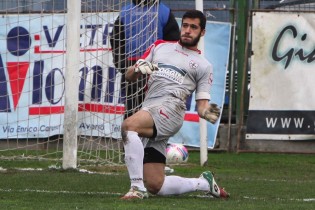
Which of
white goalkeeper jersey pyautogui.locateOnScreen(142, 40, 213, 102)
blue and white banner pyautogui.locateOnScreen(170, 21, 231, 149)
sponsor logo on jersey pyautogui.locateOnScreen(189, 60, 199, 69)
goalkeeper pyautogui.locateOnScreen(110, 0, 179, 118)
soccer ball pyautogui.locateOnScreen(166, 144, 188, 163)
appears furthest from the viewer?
blue and white banner pyautogui.locateOnScreen(170, 21, 231, 149)

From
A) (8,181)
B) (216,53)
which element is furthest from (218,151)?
(8,181)

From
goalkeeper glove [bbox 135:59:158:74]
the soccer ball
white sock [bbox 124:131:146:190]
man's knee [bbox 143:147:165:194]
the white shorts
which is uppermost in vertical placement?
goalkeeper glove [bbox 135:59:158:74]

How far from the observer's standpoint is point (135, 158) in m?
8.74

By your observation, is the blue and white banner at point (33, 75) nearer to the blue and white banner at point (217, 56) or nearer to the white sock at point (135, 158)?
Result: the blue and white banner at point (217, 56)

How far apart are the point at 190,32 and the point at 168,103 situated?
0.70 metres

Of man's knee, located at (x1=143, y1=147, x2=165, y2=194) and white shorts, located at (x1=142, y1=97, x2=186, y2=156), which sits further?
man's knee, located at (x1=143, y1=147, x2=165, y2=194)

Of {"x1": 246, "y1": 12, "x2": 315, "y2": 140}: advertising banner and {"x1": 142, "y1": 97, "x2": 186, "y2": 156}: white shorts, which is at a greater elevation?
{"x1": 142, "y1": 97, "x2": 186, "y2": 156}: white shorts

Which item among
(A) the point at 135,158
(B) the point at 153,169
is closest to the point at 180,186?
(B) the point at 153,169

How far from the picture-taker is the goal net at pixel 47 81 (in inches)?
555

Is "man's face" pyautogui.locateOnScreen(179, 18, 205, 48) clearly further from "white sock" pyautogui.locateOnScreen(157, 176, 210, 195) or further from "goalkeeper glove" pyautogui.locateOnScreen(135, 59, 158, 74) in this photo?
"white sock" pyautogui.locateOnScreen(157, 176, 210, 195)

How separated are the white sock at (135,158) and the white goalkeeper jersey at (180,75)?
0.56 m

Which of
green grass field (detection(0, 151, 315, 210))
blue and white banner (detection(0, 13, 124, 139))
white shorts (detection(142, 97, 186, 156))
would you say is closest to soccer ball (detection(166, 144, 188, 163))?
green grass field (detection(0, 151, 315, 210))

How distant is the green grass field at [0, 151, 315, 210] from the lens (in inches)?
327

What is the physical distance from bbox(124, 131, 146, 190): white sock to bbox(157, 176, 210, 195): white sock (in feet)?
1.39
